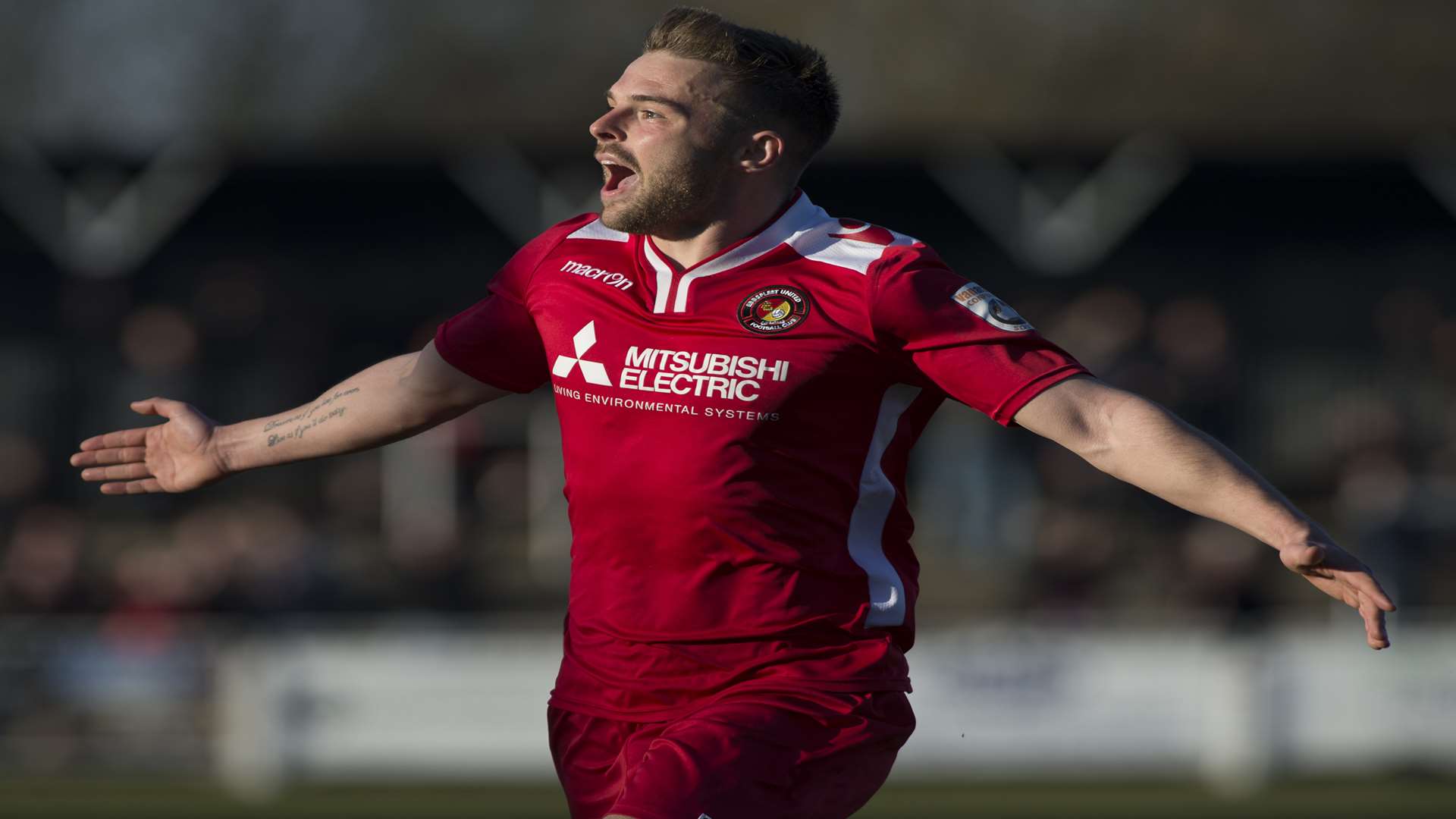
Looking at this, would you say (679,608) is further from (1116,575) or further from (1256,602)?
(1116,575)

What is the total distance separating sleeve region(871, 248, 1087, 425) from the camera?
4590mm

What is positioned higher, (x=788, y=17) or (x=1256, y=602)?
(x=788, y=17)

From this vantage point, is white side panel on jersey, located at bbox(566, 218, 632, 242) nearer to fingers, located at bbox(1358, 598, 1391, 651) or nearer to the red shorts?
the red shorts

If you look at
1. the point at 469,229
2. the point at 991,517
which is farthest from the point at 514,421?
the point at 991,517

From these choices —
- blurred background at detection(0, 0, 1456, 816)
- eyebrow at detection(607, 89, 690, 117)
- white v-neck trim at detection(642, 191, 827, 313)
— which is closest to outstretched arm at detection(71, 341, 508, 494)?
white v-neck trim at detection(642, 191, 827, 313)

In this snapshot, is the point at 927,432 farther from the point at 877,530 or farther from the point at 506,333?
the point at 877,530

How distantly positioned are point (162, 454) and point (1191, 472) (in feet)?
8.81

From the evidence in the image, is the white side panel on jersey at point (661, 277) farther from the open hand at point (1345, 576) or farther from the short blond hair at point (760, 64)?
the open hand at point (1345, 576)

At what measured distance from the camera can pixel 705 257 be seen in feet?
16.2

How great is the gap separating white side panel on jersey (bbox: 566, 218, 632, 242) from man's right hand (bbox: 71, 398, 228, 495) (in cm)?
110

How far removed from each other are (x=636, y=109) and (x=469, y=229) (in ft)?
52.9

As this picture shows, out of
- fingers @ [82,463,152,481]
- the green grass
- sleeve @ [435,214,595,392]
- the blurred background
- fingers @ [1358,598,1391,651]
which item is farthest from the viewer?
the blurred background

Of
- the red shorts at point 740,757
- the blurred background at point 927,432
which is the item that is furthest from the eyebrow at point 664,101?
the blurred background at point 927,432

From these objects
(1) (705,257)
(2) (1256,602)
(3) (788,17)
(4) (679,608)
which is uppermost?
(3) (788,17)
